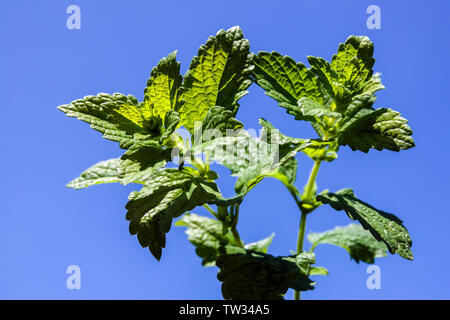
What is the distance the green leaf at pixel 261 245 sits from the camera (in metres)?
1.81

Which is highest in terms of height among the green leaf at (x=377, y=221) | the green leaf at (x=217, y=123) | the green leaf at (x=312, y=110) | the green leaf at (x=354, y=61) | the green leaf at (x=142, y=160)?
Result: the green leaf at (x=354, y=61)

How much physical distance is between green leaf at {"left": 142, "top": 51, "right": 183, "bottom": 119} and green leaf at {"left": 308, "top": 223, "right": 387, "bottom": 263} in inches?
30.6

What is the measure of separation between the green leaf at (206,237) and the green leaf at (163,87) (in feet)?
1.90

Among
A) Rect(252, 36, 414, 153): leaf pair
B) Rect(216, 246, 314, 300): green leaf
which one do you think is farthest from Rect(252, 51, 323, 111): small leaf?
Rect(216, 246, 314, 300): green leaf

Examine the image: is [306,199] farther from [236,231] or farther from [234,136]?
[234,136]

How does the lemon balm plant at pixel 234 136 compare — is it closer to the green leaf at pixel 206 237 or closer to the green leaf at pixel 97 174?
the green leaf at pixel 97 174

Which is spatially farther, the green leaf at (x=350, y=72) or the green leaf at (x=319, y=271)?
the green leaf at (x=319, y=271)

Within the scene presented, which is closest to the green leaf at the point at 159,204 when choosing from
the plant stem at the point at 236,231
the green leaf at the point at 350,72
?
the plant stem at the point at 236,231

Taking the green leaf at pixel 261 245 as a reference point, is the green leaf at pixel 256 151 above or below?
above

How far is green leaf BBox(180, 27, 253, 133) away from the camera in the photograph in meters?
1.39

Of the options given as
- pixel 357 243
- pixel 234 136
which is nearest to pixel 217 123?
pixel 234 136

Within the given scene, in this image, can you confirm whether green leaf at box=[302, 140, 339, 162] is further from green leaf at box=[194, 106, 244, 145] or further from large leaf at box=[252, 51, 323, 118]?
green leaf at box=[194, 106, 244, 145]
